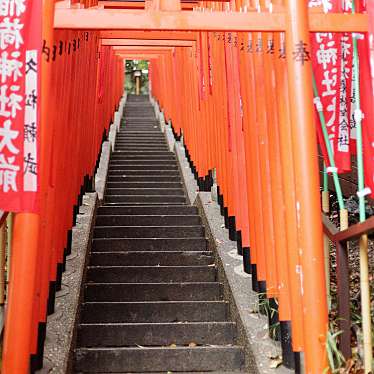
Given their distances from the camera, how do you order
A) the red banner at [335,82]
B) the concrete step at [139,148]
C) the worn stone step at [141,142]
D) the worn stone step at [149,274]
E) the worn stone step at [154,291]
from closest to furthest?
1. the red banner at [335,82]
2. the worn stone step at [154,291]
3. the worn stone step at [149,274]
4. the concrete step at [139,148]
5. the worn stone step at [141,142]

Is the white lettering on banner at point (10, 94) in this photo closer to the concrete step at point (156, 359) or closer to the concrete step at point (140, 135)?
the concrete step at point (156, 359)

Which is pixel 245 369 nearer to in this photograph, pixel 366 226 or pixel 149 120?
pixel 366 226

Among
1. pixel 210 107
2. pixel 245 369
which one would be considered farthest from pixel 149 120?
pixel 245 369

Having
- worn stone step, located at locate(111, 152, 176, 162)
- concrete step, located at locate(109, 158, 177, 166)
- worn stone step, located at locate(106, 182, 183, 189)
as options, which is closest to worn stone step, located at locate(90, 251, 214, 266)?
worn stone step, located at locate(106, 182, 183, 189)

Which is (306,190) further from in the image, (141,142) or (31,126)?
(141,142)

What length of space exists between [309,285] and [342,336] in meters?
0.47

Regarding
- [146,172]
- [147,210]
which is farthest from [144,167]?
[147,210]

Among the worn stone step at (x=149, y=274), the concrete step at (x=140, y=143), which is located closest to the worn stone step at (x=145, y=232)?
the worn stone step at (x=149, y=274)

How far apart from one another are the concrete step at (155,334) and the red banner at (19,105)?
1791mm

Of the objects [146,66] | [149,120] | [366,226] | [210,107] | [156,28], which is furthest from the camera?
[146,66]

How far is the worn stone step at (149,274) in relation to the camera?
221 inches

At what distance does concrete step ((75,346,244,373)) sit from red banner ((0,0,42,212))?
1.62 meters

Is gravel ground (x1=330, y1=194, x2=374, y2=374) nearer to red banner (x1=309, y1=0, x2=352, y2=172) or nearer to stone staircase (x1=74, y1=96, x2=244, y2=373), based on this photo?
stone staircase (x1=74, y1=96, x2=244, y2=373)

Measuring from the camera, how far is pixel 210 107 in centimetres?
741
